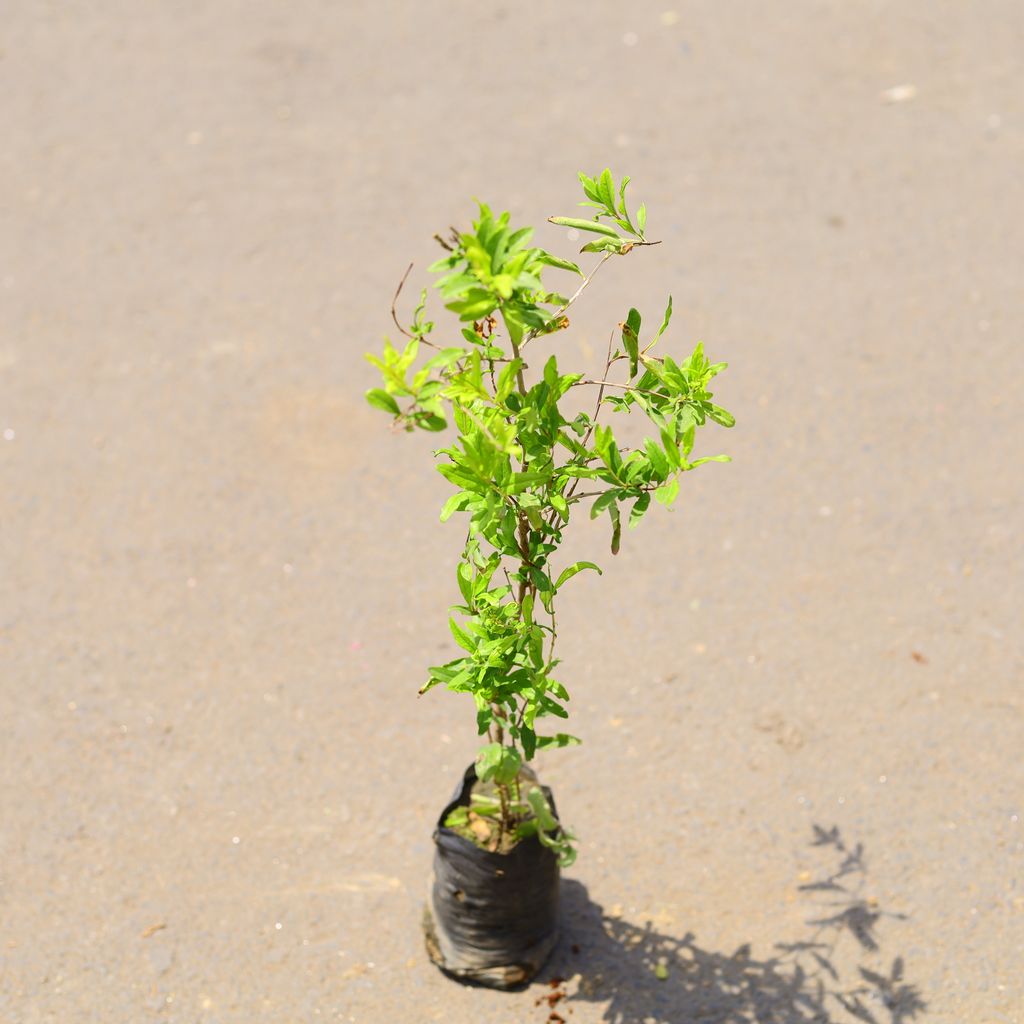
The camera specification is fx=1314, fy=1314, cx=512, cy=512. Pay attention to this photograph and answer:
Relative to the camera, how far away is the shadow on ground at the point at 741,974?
3658 mm

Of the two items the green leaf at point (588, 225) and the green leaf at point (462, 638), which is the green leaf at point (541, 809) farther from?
the green leaf at point (588, 225)

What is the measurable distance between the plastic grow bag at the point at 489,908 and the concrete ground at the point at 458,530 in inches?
4.0

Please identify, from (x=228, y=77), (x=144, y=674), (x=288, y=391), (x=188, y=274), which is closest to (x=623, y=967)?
(x=144, y=674)

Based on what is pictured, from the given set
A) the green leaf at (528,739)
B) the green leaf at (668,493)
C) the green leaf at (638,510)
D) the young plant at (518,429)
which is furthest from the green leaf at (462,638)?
the green leaf at (668,493)

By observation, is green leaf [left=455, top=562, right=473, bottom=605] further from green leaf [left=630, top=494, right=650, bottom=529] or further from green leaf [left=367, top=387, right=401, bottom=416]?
green leaf [left=367, top=387, right=401, bottom=416]

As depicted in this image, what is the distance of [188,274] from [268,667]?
7.55 feet

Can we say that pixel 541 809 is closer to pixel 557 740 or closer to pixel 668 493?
pixel 557 740

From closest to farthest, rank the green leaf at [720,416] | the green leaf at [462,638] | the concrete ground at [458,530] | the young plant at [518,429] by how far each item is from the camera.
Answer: the young plant at [518,429]
the green leaf at [720,416]
the green leaf at [462,638]
the concrete ground at [458,530]

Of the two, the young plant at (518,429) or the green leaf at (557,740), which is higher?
the young plant at (518,429)

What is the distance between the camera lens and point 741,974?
12.3 ft

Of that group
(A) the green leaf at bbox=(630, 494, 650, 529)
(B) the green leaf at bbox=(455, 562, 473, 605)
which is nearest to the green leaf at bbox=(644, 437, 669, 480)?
(A) the green leaf at bbox=(630, 494, 650, 529)

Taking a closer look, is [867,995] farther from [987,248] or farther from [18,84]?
[18,84]

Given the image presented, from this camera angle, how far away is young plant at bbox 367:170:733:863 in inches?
96.5

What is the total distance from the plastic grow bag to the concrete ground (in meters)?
0.10
